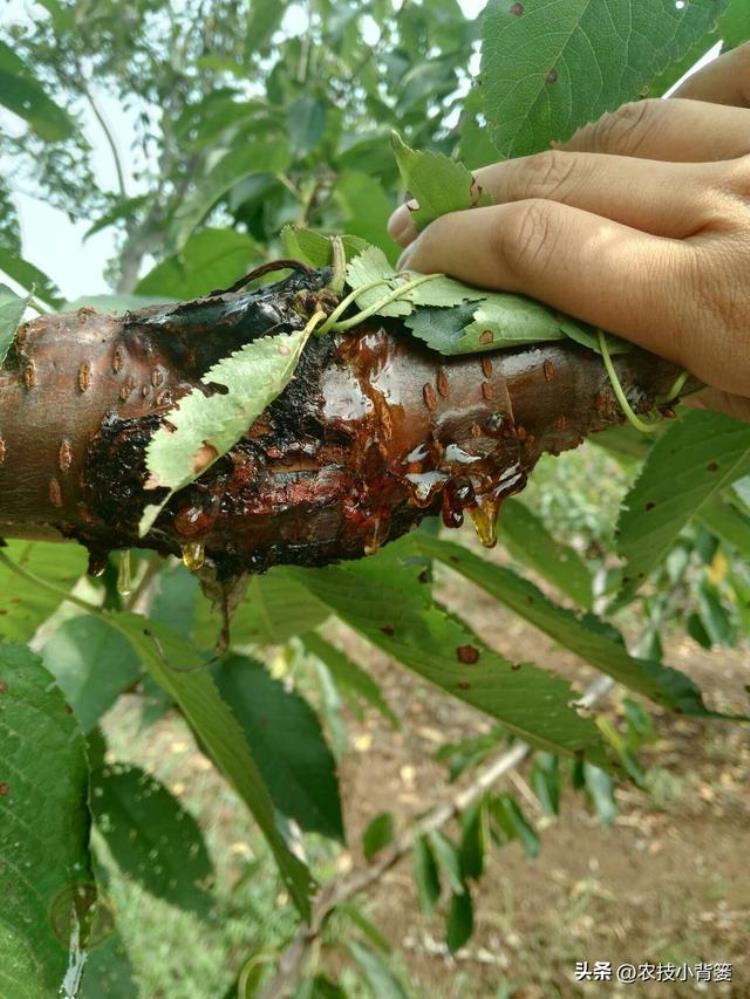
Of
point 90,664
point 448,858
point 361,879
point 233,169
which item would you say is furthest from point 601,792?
point 233,169

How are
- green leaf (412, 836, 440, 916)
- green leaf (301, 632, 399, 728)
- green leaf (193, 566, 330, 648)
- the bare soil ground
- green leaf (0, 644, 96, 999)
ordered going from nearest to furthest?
green leaf (0, 644, 96, 999)
green leaf (193, 566, 330, 648)
green leaf (301, 632, 399, 728)
green leaf (412, 836, 440, 916)
the bare soil ground

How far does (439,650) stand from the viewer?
2.99 ft

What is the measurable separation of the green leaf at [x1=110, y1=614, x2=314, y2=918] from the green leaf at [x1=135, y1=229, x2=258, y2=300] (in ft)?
1.92

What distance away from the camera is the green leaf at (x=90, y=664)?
3.98 feet

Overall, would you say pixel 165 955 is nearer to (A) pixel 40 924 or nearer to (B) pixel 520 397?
(A) pixel 40 924

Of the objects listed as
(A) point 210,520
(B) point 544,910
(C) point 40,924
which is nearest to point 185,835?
(C) point 40,924

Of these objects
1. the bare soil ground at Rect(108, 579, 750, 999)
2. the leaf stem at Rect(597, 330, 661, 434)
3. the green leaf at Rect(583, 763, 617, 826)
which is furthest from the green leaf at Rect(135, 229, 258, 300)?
the green leaf at Rect(583, 763, 617, 826)

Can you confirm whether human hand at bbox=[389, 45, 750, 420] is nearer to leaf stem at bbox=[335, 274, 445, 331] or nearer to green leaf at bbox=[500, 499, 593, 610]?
leaf stem at bbox=[335, 274, 445, 331]

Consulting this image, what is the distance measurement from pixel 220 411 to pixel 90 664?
84 centimetres

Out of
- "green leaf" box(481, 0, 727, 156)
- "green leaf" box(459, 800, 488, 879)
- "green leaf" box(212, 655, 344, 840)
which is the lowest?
"green leaf" box(459, 800, 488, 879)

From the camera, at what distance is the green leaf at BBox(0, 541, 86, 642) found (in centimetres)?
102

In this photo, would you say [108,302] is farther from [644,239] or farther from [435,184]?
[644,239]

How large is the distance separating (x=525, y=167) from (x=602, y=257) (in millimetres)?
138

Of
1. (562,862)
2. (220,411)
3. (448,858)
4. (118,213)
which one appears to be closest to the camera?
(220,411)
